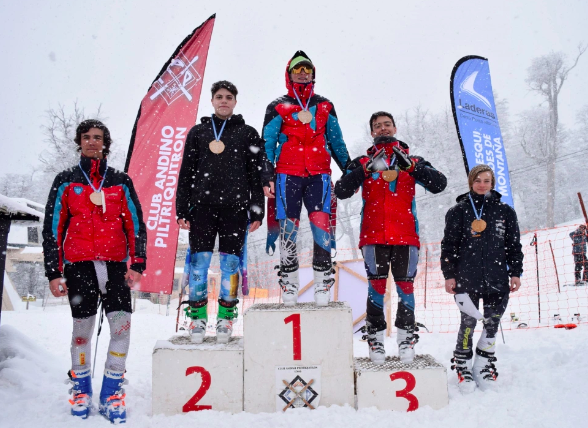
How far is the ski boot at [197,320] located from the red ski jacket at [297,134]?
1.26m

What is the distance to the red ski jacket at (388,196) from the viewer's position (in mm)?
3266

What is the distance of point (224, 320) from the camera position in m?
3.25

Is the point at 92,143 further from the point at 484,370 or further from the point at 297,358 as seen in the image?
the point at 484,370

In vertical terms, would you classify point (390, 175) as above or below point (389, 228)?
above

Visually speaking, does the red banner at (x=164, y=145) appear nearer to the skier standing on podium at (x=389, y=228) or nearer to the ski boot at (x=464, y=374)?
the skier standing on podium at (x=389, y=228)

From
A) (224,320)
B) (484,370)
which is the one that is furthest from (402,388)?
(224,320)

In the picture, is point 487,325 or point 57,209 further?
point 487,325

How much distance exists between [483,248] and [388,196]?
2.98 feet

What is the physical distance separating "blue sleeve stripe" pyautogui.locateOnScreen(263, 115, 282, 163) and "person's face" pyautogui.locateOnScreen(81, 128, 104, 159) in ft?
4.17

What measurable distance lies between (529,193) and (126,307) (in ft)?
107

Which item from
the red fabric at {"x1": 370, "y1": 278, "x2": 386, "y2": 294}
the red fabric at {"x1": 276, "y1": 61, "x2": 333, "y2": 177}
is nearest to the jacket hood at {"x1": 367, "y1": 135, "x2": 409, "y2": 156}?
the red fabric at {"x1": 276, "y1": 61, "x2": 333, "y2": 177}

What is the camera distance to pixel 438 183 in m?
3.36

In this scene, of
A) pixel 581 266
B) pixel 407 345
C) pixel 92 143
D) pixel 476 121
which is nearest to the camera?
pixel 92 143

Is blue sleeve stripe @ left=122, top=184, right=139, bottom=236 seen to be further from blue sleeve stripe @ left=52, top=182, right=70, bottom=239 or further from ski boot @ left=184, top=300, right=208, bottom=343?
ski boot @ left=184, top=300, right=208, bottom=343
